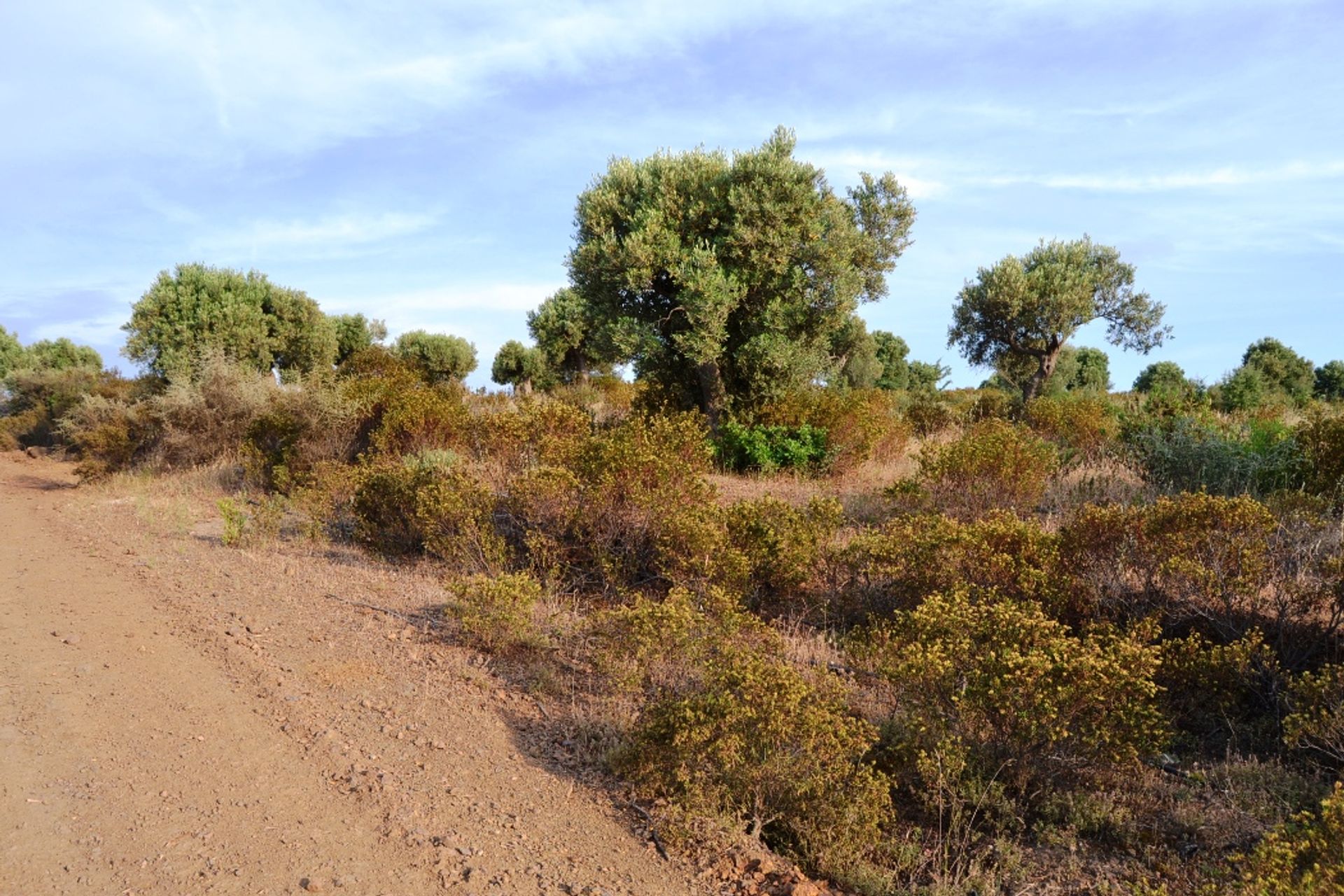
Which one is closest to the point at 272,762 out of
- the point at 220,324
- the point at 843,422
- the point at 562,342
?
the point at 843,422

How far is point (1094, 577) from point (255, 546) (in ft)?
29.5

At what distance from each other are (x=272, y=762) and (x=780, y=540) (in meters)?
4.25

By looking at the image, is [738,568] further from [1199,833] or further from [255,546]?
[255,546]

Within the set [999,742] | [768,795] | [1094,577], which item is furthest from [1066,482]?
[768,795]

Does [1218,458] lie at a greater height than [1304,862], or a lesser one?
greater

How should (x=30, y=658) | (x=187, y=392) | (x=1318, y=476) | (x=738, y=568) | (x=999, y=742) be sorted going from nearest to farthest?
1. (x=999, y=742)
2. (x=30, y=658)
3. (x=738, y=568)
4. (x=1318, y=476)
5. (x=187, y=392)

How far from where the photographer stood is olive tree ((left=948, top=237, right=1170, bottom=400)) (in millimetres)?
23391

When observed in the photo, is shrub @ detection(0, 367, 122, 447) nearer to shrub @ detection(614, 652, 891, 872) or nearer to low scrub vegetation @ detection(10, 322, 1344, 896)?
low scrub vegetation @ detection(10, 322, 1344, 896)

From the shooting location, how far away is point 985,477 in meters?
8.92

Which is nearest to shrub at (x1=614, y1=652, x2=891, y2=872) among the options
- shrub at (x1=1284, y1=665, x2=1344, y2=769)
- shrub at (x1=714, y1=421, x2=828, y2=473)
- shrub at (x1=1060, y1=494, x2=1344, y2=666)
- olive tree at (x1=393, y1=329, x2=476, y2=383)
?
shrub at (x1=1284, y1=665, x2=1344, y2=769)

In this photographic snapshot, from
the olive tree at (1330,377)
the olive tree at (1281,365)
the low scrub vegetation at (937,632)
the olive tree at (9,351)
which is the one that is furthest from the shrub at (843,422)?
the olive tree at (9,351)

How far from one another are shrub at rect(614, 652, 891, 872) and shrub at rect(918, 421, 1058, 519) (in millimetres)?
4971

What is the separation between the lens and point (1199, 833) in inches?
165

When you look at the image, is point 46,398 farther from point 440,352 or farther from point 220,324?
point 440,352
